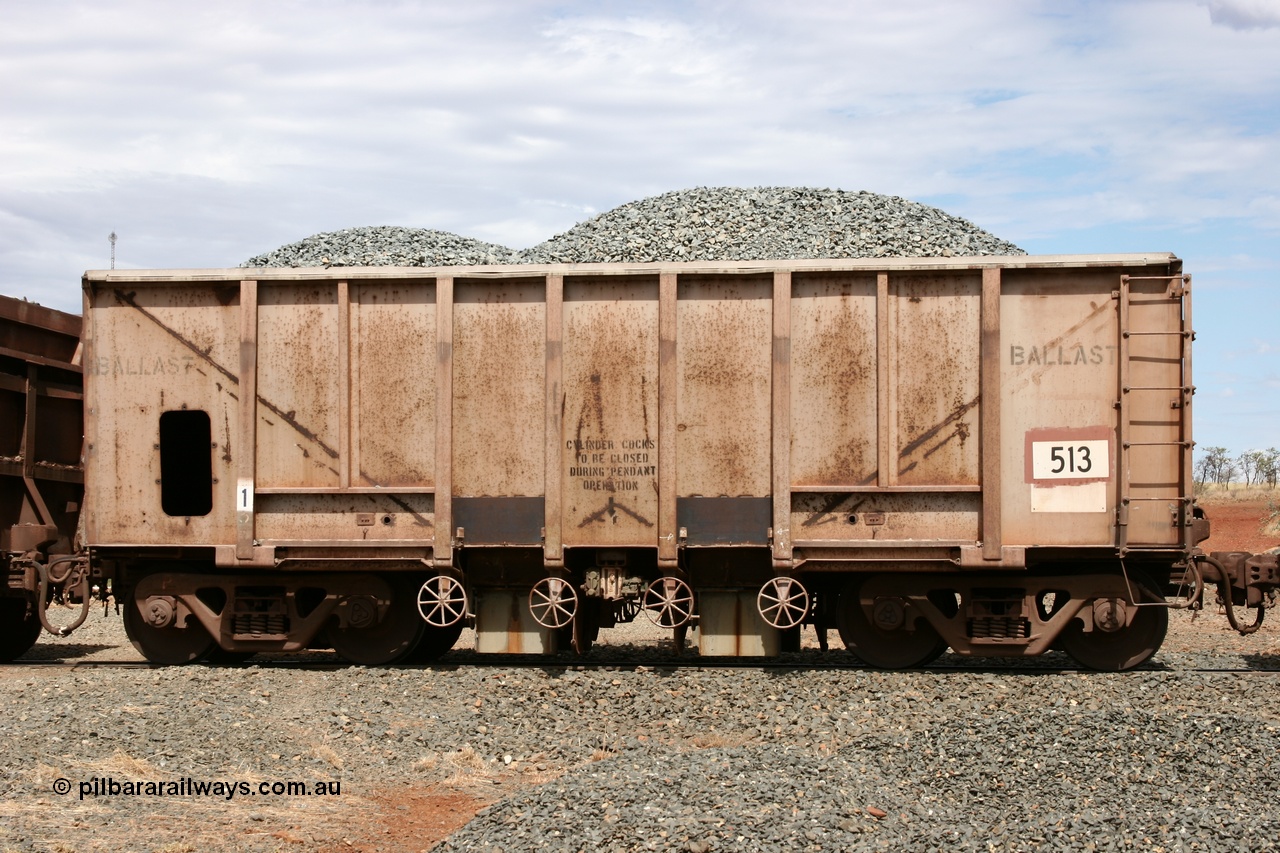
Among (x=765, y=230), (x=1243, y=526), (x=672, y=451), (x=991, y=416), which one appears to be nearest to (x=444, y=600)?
(x=672, y=451)

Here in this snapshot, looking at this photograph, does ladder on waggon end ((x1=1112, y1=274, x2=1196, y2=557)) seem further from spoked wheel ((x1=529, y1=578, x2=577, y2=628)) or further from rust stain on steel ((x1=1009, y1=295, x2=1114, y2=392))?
spoked wheel ((x1=529, y1=578, x2=577, y2=628))

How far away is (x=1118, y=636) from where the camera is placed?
10375 millimetres

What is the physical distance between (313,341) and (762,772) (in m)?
6.24

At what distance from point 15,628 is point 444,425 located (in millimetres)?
5839

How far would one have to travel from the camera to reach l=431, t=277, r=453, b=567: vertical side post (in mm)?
10305

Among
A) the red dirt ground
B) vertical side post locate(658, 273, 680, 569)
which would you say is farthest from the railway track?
the red dirt ground

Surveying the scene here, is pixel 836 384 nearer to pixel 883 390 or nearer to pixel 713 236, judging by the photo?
pixel 883 390

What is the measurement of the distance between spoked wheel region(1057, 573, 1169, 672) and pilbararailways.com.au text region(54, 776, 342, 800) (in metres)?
6.57

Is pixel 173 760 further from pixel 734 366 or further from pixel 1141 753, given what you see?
pixel 1141 753

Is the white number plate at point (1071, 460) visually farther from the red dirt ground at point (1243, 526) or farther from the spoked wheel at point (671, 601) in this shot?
the red dirt ground at point (1243, 526)

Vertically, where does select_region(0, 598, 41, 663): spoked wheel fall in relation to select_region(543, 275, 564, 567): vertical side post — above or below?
below

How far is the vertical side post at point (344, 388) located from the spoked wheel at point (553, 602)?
6.43ft

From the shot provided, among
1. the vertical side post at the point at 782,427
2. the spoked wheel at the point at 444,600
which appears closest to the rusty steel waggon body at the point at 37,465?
the spoked wheel at the point at 444,600

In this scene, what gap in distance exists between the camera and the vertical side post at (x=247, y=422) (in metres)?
10.5
